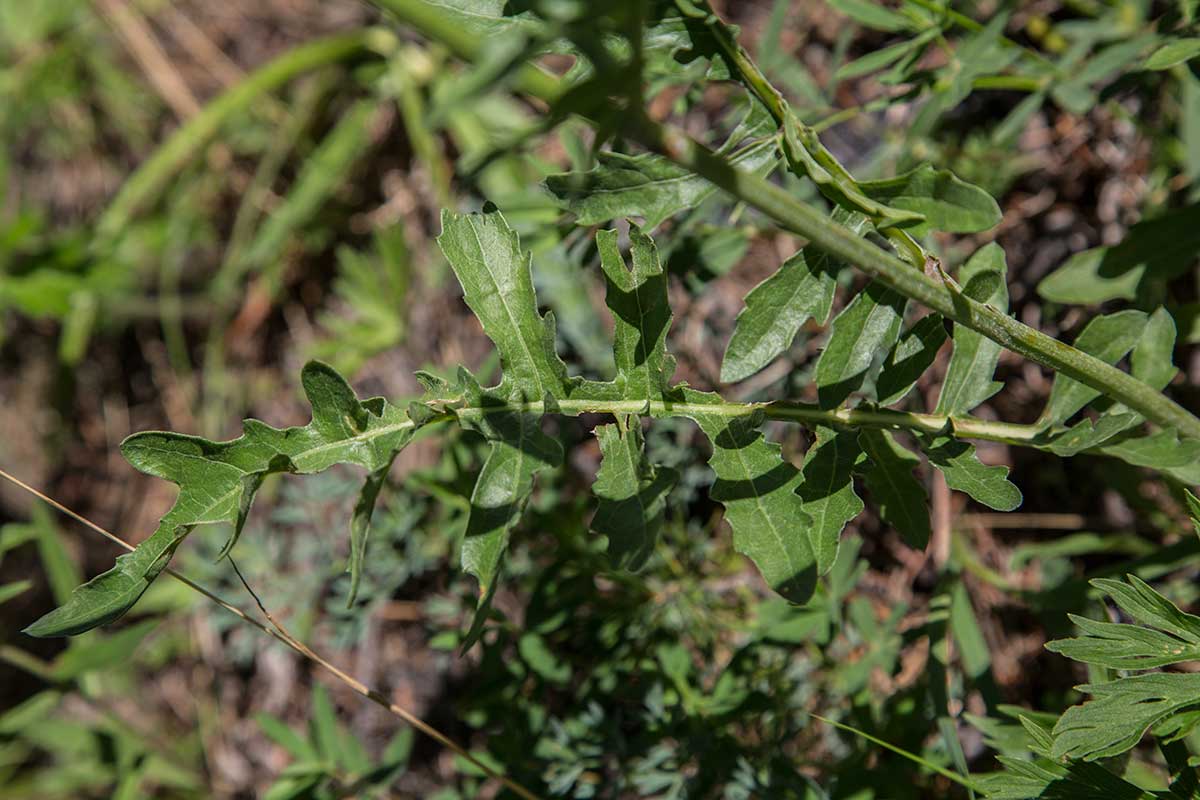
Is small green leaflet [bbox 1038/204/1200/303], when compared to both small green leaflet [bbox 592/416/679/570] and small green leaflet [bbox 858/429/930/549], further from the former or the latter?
small green leaflet [bbox 592/416/679/570]

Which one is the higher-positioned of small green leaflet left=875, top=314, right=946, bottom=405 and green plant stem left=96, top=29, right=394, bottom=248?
small green leaflet left=875, top=314, right=946, bottom=405

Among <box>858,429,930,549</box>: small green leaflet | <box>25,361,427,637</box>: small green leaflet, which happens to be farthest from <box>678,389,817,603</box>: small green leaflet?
<box>25,361,427,637</box>: small green leaflet

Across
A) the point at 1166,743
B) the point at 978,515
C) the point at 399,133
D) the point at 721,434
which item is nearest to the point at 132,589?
the point at 721,434

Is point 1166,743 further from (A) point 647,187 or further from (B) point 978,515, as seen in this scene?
(B) point 978,515

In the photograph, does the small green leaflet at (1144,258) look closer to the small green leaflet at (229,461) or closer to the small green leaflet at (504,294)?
the small green leaflet at (504,294)

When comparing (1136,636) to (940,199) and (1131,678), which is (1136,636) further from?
(940,199)

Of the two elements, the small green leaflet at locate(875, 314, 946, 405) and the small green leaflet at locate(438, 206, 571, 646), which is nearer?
the small green leaflet at locate(438, 206, 571, 646)
